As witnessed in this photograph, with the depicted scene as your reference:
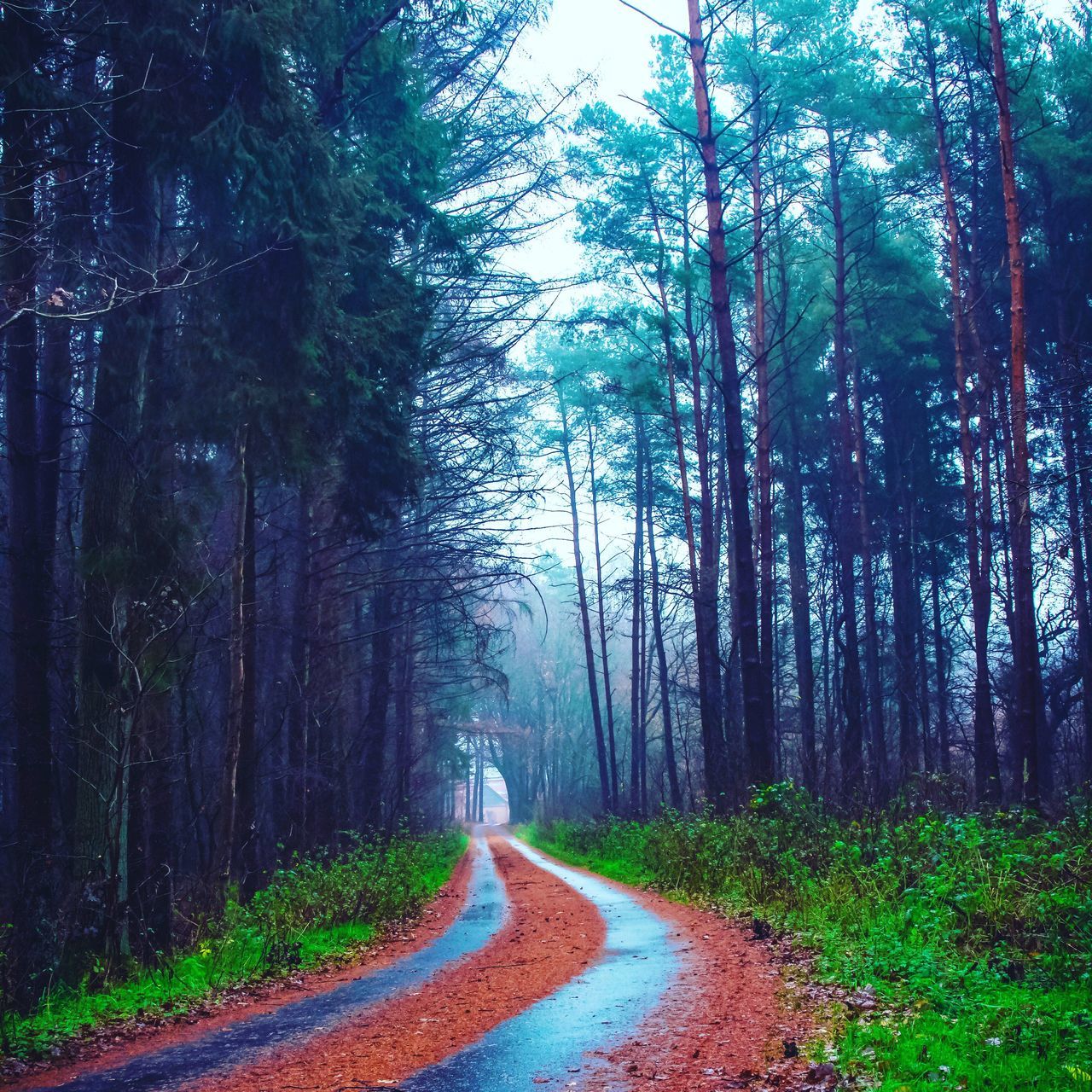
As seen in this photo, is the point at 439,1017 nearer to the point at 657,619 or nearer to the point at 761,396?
the point at 761,396

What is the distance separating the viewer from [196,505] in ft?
29.7

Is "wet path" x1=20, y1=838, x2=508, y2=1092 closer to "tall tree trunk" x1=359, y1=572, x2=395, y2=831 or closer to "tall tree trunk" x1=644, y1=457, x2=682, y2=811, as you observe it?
"tall tree trunk" x1=359, y1=572, x2=395, y2=831

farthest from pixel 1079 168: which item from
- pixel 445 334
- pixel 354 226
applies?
pixel 354 226

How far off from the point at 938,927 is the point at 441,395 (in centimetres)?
1202

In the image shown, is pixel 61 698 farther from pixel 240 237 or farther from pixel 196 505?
pixel 240 237

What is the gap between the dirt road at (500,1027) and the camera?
15.3 feet

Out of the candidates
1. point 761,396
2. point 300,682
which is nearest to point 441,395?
point 300,682

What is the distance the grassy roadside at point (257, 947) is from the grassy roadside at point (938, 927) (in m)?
4.20

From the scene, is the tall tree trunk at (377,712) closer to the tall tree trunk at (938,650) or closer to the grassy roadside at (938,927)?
the grassy roadside at (938,927)

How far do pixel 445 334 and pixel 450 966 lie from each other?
9067 mm

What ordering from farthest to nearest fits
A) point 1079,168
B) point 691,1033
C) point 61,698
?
point 1079,168
point 61,698
point 691,1033

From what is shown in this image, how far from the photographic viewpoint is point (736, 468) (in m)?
13.3

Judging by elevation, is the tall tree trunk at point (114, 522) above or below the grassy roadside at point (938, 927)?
above

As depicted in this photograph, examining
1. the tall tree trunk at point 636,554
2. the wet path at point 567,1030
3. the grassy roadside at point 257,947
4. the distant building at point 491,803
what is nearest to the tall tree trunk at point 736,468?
the wet path at point 567,1030
